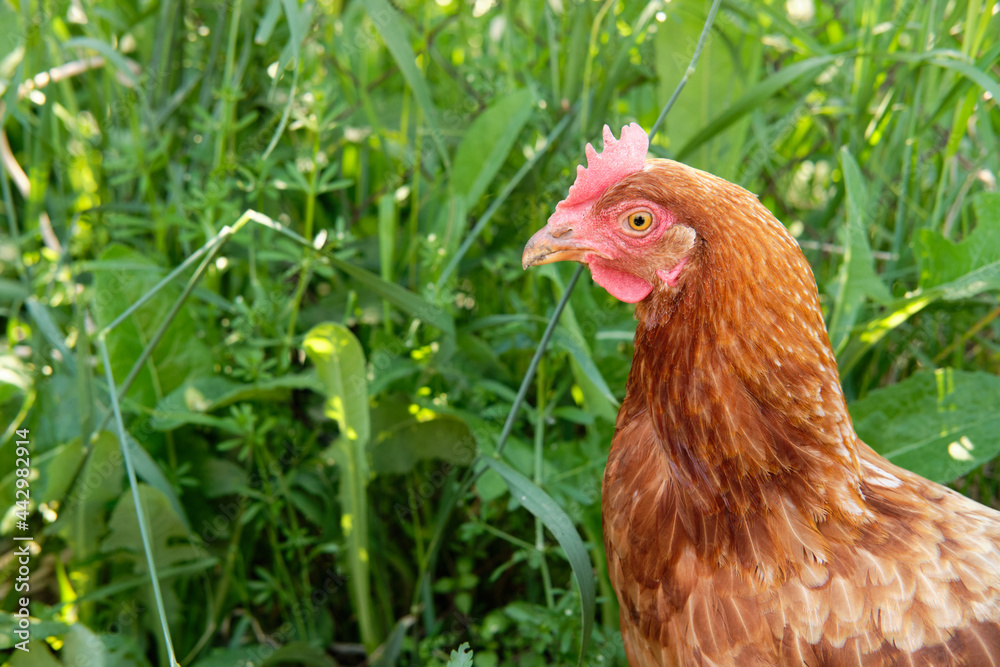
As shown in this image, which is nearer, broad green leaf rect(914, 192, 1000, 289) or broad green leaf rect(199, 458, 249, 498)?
broad green leaf rect(914, 192, 1000, 289)

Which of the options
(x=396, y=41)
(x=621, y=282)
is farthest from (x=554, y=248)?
(x=396, y=41)

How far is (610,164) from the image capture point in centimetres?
124

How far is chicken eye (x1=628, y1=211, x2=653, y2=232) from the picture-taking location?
118 cm

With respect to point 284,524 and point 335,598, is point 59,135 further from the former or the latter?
point 335,598

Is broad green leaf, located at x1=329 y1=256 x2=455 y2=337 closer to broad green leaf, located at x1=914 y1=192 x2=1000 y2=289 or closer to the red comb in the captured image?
the red comb

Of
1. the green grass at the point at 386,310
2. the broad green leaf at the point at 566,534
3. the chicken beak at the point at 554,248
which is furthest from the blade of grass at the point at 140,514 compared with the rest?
the chicken beak at the point at 554,248

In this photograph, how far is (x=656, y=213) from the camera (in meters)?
1.17

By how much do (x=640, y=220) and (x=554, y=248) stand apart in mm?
146

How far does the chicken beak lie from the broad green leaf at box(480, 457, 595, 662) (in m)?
0.42

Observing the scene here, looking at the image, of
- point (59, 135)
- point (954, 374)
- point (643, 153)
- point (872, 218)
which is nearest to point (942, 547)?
point (954, 374)

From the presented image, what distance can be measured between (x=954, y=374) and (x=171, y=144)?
2.05 meters

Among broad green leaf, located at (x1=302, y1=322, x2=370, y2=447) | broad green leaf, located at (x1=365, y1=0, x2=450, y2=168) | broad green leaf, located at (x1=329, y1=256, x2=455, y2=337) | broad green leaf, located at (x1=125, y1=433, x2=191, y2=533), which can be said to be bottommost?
broad green leaf, located at (x1=125, y1=433, x2=191, y2=533)

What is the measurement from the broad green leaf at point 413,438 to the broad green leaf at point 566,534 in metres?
0.34

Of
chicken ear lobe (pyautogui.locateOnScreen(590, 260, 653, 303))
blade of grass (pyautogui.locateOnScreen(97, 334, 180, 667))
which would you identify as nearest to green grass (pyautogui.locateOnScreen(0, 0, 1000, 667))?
blade of grass (pyautogui.locateOnScreen(97, 334, 180, 667))
